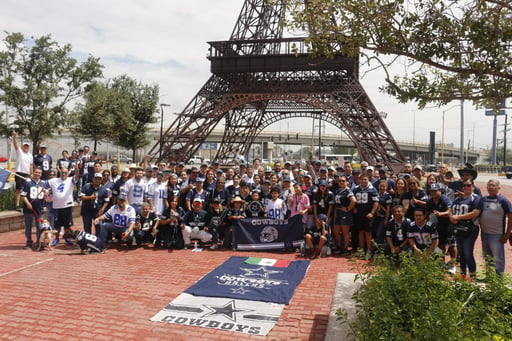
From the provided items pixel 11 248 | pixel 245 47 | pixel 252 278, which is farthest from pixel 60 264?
pixel 245 47

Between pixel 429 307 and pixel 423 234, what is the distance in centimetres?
468

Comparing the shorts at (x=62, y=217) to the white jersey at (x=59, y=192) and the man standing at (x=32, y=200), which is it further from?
the man standing at (x=32, y=200)

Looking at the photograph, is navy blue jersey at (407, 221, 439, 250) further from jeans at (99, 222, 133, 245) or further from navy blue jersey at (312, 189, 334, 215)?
jeans at (99, 222, 133, 245)

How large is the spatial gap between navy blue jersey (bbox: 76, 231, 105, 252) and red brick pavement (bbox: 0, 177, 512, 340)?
0.26 m

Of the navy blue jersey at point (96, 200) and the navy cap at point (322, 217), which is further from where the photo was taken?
the navy blue jersey at point (96, 200)

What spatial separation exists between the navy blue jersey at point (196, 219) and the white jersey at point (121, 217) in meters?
1.28

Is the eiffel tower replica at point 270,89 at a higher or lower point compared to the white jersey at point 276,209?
higher

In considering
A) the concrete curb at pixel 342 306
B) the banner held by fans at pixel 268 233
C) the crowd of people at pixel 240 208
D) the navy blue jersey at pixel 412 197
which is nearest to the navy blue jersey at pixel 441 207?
the crowd of people at pixel 240 208

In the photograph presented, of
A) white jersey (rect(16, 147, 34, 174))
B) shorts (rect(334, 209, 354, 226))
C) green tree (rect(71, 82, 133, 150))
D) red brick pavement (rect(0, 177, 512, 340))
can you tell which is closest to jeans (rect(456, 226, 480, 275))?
red brick pavement (rect(0, 177, 512, 340))

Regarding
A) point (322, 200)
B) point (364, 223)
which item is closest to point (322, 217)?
point (322, 200)

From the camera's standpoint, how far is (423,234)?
7223 millimetres

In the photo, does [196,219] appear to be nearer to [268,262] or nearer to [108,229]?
[108,229]

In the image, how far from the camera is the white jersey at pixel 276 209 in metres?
9.17

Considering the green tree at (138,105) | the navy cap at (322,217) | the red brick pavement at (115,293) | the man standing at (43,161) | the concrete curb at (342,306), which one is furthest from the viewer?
the green tree at (138,105)
